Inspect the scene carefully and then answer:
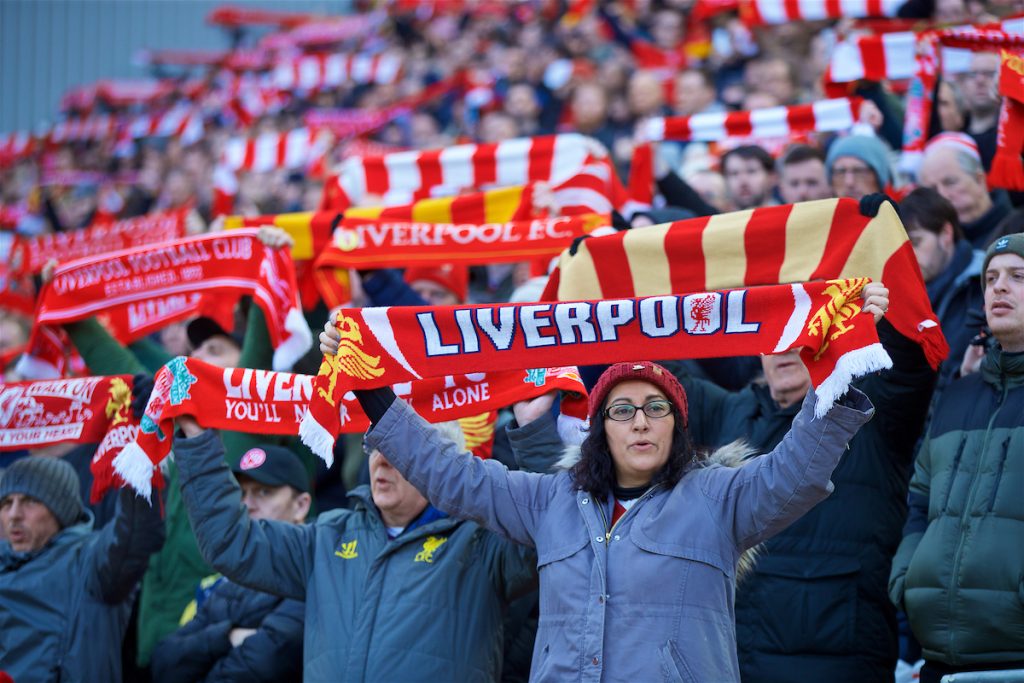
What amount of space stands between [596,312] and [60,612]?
2593 millimetres

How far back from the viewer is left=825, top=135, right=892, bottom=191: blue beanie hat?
653 cm

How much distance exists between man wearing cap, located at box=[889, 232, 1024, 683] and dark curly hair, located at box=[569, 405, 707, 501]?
825 mm

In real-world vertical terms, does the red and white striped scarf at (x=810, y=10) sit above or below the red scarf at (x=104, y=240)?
above

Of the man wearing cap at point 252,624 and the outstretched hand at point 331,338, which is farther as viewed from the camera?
the man wearing cap at point 252,624

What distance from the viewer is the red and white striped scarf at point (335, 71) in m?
18.2

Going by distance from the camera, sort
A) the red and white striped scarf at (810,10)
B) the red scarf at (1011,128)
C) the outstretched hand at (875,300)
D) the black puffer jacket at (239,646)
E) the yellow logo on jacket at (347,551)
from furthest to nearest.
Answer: the red and white striped scarf at (810,10) → the red scarf at (1011,128) → the black puffer jacket at (239,646) → the yellow logo on jacket at (347,551) → the outstretched hand at (875,300)

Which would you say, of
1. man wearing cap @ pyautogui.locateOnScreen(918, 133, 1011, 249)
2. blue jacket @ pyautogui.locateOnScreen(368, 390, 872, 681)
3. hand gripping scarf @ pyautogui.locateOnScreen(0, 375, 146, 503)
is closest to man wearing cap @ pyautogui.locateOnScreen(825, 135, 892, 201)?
man wearing cap @ pyautogui.locateOnScreen(918, 133, 1011, 249)

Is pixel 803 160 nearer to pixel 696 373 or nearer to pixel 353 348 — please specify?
pixel 696 373

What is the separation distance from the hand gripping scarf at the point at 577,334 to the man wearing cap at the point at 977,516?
78cm

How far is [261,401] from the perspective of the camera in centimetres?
514

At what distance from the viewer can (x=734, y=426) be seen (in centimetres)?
512

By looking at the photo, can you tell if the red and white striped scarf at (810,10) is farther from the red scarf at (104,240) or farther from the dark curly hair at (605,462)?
the dark curly hair at (605,462)

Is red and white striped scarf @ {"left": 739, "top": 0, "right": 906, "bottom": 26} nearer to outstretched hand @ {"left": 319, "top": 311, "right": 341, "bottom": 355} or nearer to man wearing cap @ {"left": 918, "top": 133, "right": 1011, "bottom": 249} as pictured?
→ man wearing cap @ {"left": 918, "top": 133, "right": 1011, "bottom": 249}

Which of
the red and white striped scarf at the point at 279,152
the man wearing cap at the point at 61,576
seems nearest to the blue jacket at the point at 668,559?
the man wearing cap at the point at 61,576
